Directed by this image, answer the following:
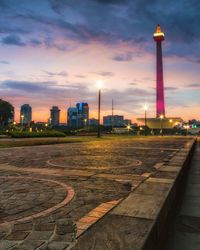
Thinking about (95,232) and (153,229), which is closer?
(95,232)

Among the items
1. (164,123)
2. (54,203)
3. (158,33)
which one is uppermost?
(158,33)

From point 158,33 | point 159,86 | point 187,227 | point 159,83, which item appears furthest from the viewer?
point 158,33

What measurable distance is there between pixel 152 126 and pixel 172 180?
19219 cm

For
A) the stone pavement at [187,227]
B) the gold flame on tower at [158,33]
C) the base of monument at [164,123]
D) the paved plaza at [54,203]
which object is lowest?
the stone pavement at [187,227]

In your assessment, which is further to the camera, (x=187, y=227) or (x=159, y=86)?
(x=159, y=86)

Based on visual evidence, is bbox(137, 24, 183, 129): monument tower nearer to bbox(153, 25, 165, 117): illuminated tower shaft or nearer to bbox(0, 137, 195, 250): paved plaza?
bbox(153, 25, 165, 117): illuminated tower shaft

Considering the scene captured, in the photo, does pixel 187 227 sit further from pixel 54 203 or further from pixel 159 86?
pixel 159 86

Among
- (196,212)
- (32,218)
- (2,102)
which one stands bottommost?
(196,212)

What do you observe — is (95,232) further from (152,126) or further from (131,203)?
(152,126)

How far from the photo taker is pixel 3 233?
3.71 metres

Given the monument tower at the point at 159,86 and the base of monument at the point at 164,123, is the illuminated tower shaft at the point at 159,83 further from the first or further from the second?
the base of monument at the point at 164,123

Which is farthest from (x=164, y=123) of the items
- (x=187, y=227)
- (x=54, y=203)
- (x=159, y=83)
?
(x=54, y=203)

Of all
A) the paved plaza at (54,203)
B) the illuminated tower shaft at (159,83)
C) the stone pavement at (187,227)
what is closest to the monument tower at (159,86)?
the illuminated tower shaft at (159,83)

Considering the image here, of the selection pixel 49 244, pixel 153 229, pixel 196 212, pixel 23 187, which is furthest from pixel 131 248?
pixel 23 187
